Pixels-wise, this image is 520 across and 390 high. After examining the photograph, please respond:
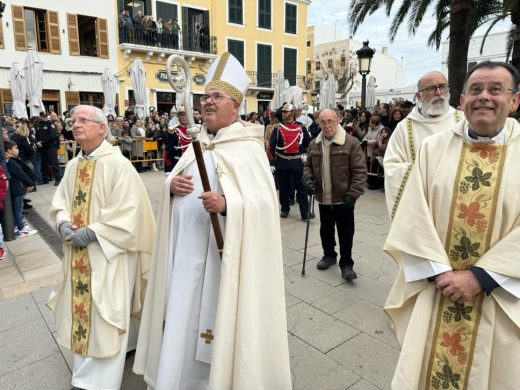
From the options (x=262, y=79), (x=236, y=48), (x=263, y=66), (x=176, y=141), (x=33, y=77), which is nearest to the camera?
(x=176, y=141)

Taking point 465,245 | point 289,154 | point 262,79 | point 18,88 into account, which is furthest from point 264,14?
point 465,245

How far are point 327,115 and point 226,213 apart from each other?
2491mm

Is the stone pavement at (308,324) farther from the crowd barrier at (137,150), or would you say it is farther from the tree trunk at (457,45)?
the crowd barrier at (137,150)

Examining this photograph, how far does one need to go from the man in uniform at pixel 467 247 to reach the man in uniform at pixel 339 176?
2.29 meters

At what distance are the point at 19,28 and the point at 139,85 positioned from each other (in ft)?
24.8

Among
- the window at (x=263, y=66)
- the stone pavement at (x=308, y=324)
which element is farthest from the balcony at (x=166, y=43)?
the stone pavement at (x=308, y=324)

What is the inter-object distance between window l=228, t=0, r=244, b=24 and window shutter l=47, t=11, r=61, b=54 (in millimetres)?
10092

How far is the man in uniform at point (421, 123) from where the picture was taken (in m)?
3.28

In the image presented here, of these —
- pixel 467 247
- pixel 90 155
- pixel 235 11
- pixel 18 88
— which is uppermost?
pixel 235 11

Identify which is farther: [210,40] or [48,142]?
[210,40]

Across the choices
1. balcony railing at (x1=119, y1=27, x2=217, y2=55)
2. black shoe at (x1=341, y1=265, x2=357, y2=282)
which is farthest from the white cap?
balcony railing at (x1=119, y1=27, x2=217, y2=55)

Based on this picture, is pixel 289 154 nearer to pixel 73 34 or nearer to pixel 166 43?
pixel 73 34

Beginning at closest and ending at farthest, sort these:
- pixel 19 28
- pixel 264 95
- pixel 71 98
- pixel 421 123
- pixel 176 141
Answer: pixel 421 123, pixel 176 141, pixel 19 28, pixel 71 98, pixel 264 95

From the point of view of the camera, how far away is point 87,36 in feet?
66.0
